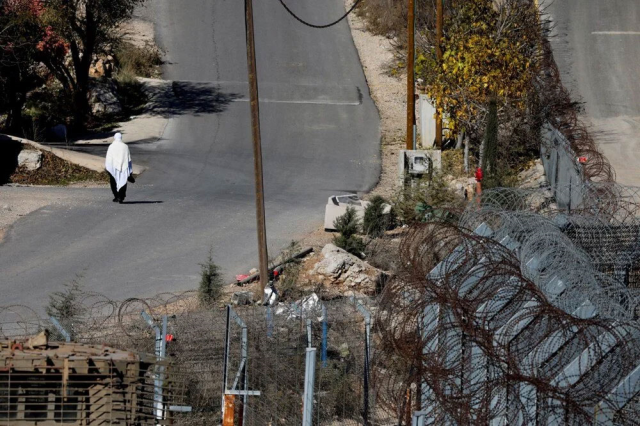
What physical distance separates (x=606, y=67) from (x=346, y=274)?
1857 centimetres

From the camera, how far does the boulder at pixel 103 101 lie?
95.9 ft

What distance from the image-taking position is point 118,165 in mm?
19266

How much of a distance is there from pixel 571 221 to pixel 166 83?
22669 mm

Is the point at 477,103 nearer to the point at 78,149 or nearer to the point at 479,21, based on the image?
the point at 479,21

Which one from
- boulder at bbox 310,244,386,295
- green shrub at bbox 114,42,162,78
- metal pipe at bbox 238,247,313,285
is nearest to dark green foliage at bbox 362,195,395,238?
metal pipe at bbox 238,247,313,285

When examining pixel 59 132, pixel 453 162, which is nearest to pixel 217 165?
pixel 59 132

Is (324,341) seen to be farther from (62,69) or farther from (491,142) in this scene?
(62,69)

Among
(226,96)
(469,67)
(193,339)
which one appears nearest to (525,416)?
(193,339)

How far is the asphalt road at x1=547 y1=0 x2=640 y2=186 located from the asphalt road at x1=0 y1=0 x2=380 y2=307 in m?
6.05

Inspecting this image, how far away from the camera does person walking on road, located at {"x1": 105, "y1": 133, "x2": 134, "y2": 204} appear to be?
1931cm

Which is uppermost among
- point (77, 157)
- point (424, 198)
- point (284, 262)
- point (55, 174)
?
point (77, 157)

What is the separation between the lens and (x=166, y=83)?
3231 cm

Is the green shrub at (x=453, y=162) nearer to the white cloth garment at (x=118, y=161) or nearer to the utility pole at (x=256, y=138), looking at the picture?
the white cloth garment at (x=118, y=161)

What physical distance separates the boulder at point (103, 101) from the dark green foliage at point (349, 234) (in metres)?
13.6
